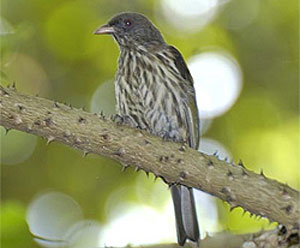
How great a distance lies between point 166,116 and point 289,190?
216 cm

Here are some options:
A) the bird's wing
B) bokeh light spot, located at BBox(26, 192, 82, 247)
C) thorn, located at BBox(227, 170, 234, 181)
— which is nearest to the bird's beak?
the bird's wing

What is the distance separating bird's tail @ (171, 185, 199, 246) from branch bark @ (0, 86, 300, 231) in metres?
1.23

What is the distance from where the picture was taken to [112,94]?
8539 millimetres

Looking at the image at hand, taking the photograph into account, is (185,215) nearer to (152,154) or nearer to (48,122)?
(152,154)

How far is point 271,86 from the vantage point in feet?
28.9

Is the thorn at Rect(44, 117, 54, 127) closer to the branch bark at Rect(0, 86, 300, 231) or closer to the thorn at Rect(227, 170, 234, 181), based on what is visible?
the branch bark at Rect(0, 86, 300, 231)

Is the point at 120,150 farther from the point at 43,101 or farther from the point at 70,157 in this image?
the point at 70,157

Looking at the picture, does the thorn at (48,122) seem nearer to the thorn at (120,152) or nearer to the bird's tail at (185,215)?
the thorn at (120,152)

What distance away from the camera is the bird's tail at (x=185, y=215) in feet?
17.6

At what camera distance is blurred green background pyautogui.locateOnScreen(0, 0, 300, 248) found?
8078mm

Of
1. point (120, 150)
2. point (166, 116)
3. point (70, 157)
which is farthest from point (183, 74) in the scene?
point (70, 157)

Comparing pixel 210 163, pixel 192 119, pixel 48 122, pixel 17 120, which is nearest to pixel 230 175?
pixel 210 163

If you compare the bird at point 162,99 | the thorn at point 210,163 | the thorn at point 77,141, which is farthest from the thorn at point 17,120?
the bird at point 162,99

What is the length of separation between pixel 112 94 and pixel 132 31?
6.47ft
